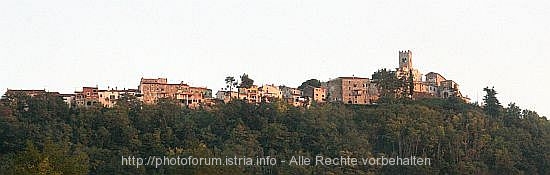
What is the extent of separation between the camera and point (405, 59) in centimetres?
9512

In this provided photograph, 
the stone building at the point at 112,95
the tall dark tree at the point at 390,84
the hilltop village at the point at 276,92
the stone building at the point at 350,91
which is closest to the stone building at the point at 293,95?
the hilltop village at the point at 276,92

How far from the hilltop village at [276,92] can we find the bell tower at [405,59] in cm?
286

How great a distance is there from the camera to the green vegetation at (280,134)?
60.7 m

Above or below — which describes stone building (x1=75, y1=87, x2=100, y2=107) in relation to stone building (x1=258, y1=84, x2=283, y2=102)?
below

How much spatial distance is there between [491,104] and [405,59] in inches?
676

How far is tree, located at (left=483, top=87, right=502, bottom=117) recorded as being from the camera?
78562mm

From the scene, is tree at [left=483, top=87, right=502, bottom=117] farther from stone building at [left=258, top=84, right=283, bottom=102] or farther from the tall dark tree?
stone building at [left=258, top=84, right=283, bottom=102]

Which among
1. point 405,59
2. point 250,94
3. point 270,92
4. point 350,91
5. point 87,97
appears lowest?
point 87,97

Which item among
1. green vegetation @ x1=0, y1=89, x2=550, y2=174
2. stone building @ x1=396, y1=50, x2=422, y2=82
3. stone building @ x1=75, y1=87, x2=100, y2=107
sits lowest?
green vegetation @ x1=0, y1=89, x2=550, y2=174

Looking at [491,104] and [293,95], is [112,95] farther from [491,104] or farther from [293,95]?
[491,104]

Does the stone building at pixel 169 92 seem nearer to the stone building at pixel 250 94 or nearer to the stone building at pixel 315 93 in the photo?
the stone building at pixel 250 94

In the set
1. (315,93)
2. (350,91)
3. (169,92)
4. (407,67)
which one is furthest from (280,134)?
(407,67)

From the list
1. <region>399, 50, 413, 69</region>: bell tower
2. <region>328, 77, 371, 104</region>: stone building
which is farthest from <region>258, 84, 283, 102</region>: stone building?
<region>399, 50, 413, 69</region>: bell tower

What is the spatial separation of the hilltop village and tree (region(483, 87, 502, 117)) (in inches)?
116
